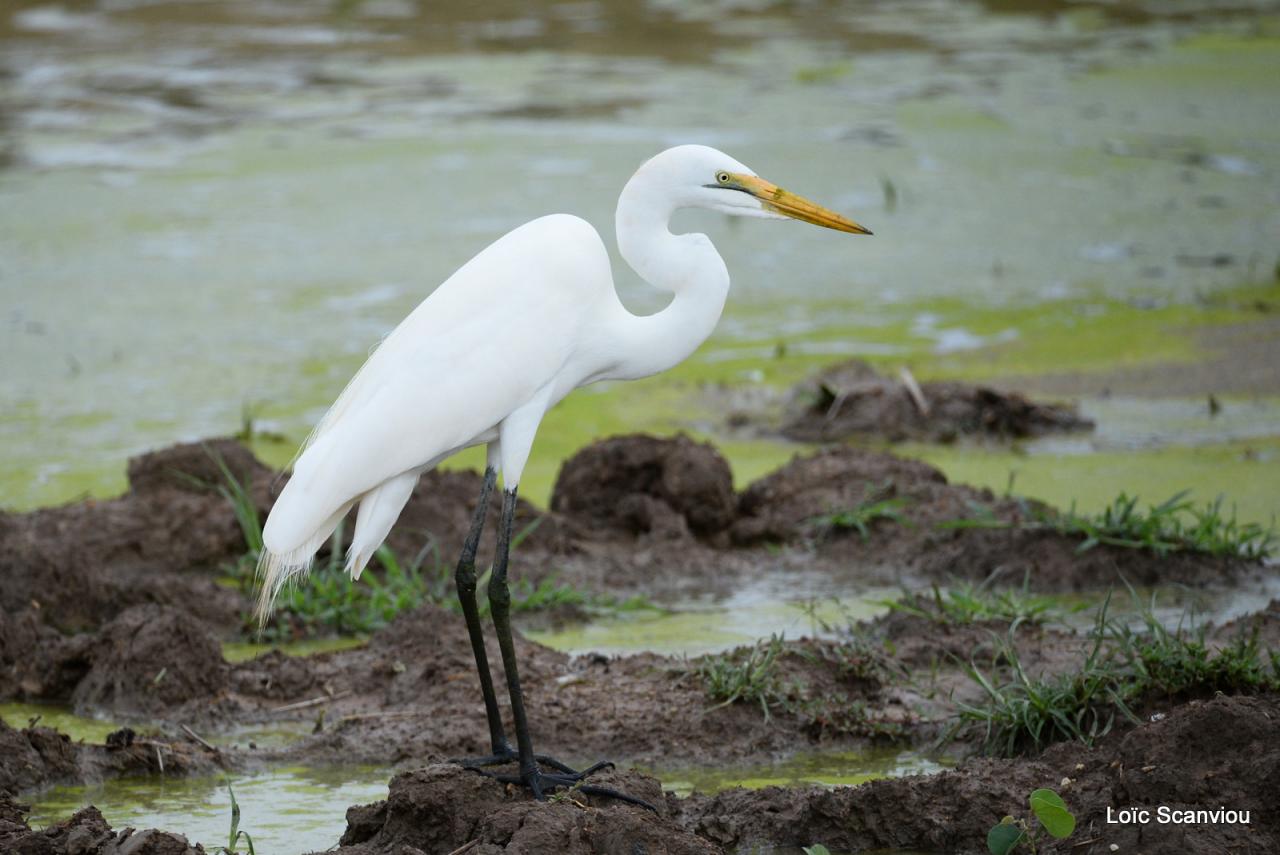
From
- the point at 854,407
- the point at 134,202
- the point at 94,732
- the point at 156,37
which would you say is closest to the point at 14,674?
the point at 94,732

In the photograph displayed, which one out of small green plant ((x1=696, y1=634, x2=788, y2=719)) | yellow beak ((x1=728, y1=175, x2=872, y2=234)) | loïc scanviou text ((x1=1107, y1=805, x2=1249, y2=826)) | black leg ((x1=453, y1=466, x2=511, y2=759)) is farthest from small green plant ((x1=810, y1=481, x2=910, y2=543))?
loïc scanviou text ((x1=1107, y1=805, x2=1249, y2=826))

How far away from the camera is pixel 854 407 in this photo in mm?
6344

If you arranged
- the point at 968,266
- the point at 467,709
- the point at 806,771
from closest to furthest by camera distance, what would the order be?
the point at 806,771 < the point at 467,709 < the point at 968,266

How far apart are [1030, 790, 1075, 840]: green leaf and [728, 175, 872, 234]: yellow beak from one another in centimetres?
128

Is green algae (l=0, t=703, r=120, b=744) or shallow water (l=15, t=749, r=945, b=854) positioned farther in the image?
green algae (l=0, t=703, r=120, b=744)

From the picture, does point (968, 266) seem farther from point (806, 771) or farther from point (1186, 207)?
point (806, 771)

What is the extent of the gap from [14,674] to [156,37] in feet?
37.5

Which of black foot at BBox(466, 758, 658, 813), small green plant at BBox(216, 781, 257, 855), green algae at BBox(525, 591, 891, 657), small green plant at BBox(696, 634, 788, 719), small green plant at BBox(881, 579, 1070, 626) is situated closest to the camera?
small green plant at BBox(216, 781, 257, 855)

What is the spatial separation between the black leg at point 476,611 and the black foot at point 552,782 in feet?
0.34

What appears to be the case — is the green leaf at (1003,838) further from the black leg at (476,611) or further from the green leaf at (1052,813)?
the black leg at (476,611)

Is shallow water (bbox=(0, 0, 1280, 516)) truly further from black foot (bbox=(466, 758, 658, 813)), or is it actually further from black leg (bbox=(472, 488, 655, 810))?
black foot (bbox=(466, 758, 658, 813))

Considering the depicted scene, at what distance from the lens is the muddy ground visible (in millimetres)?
2963

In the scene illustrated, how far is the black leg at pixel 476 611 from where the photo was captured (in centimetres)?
331

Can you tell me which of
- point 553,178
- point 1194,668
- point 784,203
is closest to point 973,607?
point 1194,668
